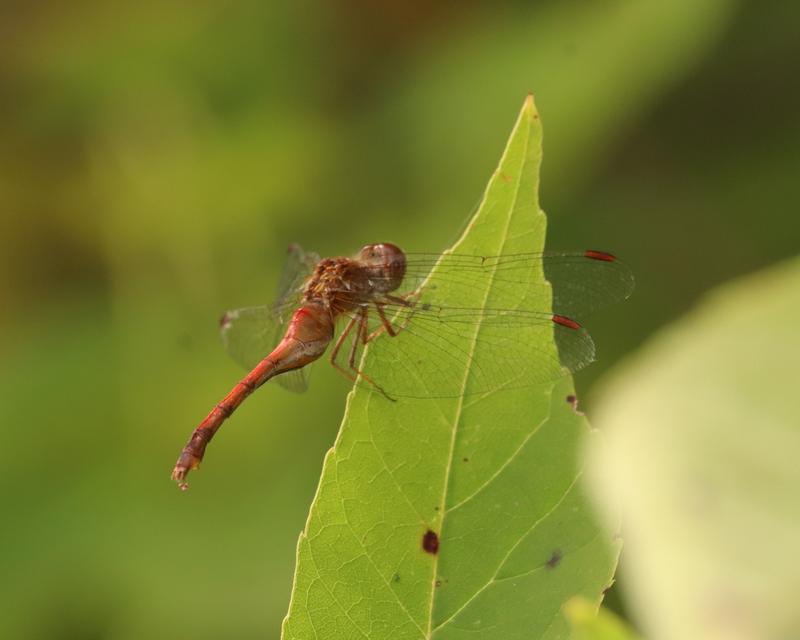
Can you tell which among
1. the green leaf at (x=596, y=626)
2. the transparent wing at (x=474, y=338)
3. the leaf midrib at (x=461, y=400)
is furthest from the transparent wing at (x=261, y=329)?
the green leaf at (x=596, y=626)

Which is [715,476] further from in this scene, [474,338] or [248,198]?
[248,198]

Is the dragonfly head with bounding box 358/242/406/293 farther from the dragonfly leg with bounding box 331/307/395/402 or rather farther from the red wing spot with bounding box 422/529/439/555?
the red wing spot with bounding box 422/529/439/555

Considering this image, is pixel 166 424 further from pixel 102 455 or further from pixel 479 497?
pixel 479 497

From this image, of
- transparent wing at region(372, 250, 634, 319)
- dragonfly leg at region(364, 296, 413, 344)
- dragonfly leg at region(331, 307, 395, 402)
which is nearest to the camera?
dragonfly leg at region(364, 296, 413, 344)

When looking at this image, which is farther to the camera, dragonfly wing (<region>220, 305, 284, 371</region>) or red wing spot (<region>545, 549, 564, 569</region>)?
dragonfly wing (<region>220, 305, 284, 371</region>)

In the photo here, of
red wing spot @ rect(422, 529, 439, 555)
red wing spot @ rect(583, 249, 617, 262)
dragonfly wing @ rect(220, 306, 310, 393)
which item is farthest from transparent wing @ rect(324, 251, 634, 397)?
dragonfly wing @ rect(220, 306, 310, 393)

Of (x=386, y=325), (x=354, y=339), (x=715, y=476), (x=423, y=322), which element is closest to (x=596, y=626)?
(x=715, y=476)

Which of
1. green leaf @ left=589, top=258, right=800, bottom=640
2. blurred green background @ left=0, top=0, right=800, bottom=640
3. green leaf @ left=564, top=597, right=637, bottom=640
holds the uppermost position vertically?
green leaf @ left=589, top=258, right=800, bottom=640

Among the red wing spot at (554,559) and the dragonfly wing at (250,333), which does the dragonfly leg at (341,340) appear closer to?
the dragonfly wing at (250,333)

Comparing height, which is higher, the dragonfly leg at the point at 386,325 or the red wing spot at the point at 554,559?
the red wing spot at the point at 554,559
